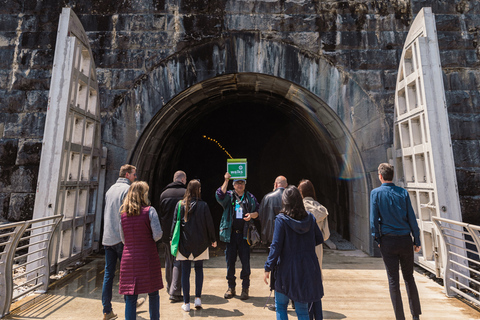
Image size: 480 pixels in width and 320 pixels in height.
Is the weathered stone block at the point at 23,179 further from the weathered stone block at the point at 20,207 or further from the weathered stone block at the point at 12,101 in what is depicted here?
the weathered stone block at the point at 12,101

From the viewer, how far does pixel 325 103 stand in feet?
21.7

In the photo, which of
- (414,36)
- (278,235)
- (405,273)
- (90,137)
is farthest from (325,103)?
(90,137)

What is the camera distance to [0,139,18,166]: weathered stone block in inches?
251

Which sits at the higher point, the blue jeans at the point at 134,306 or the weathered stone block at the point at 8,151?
the weathered stone block at the point at 8,151

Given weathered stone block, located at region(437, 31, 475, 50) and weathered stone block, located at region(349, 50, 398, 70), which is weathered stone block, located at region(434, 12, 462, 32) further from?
weathered stone block, located at region(349, 50, 398, 70)

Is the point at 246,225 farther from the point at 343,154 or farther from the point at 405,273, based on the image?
the point at 343,154

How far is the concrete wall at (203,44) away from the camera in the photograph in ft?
21.4

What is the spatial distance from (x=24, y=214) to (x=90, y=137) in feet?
6.81

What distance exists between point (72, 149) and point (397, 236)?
5.26m

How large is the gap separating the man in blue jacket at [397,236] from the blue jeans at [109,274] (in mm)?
3094

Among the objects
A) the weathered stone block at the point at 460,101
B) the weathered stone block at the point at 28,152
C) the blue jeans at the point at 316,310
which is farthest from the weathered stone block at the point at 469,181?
the weathered stone block at the point at 28,152

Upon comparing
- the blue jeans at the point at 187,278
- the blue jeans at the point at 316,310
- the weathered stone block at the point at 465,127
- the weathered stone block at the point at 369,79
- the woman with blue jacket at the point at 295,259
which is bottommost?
the blue jeans at the point at 316,310

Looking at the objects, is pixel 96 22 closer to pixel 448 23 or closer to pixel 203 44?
pixel 203 44

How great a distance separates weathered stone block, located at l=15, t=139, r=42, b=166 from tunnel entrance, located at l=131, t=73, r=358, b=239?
1.97 meters
